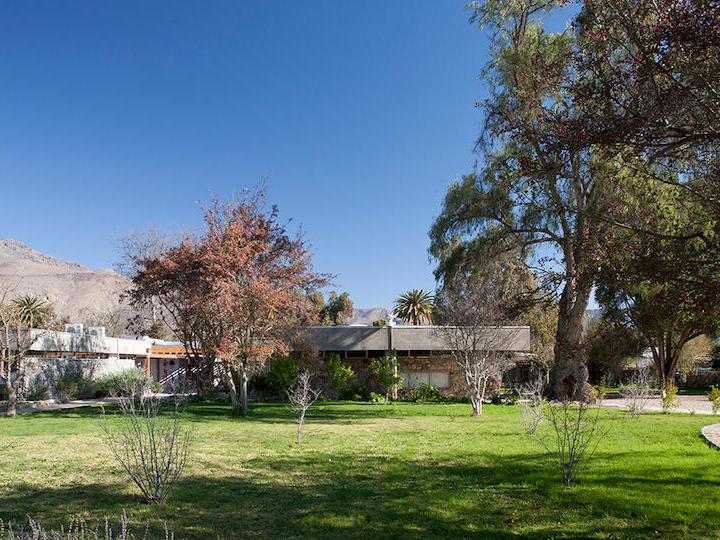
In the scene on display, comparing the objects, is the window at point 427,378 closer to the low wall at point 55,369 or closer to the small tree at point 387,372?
the small tree at point 387,372

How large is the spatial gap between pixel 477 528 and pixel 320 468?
3.90 m

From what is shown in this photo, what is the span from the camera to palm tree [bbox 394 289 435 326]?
5872 cm

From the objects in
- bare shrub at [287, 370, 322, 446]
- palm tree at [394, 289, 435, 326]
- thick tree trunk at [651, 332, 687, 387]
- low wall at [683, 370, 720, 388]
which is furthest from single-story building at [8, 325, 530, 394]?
palm tree at [394, 289, 435, 326]

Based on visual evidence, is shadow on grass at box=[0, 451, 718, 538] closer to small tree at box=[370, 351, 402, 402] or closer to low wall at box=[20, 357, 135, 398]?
small tree at box=[370, 351, 402, 402]

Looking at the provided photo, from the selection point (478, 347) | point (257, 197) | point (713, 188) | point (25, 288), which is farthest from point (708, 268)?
point (25, 288)

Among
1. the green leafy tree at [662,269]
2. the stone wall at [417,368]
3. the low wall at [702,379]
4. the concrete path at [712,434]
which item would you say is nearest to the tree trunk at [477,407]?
the concrete path at [712,434]

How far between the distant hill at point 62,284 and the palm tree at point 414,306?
37.7m

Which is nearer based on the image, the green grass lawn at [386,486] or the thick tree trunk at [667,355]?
the green grass lawn at [386,486]

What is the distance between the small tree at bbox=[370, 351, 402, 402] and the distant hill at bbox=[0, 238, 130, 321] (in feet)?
183

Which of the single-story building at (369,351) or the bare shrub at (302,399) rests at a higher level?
the single-story building at (369,351)

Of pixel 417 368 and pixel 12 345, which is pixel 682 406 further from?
pixel 12 345

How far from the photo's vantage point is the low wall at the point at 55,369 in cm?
2558

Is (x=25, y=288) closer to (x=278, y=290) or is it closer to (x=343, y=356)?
(x=343, y=356)

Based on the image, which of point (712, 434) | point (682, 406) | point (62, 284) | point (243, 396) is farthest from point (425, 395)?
point (62, 284)
